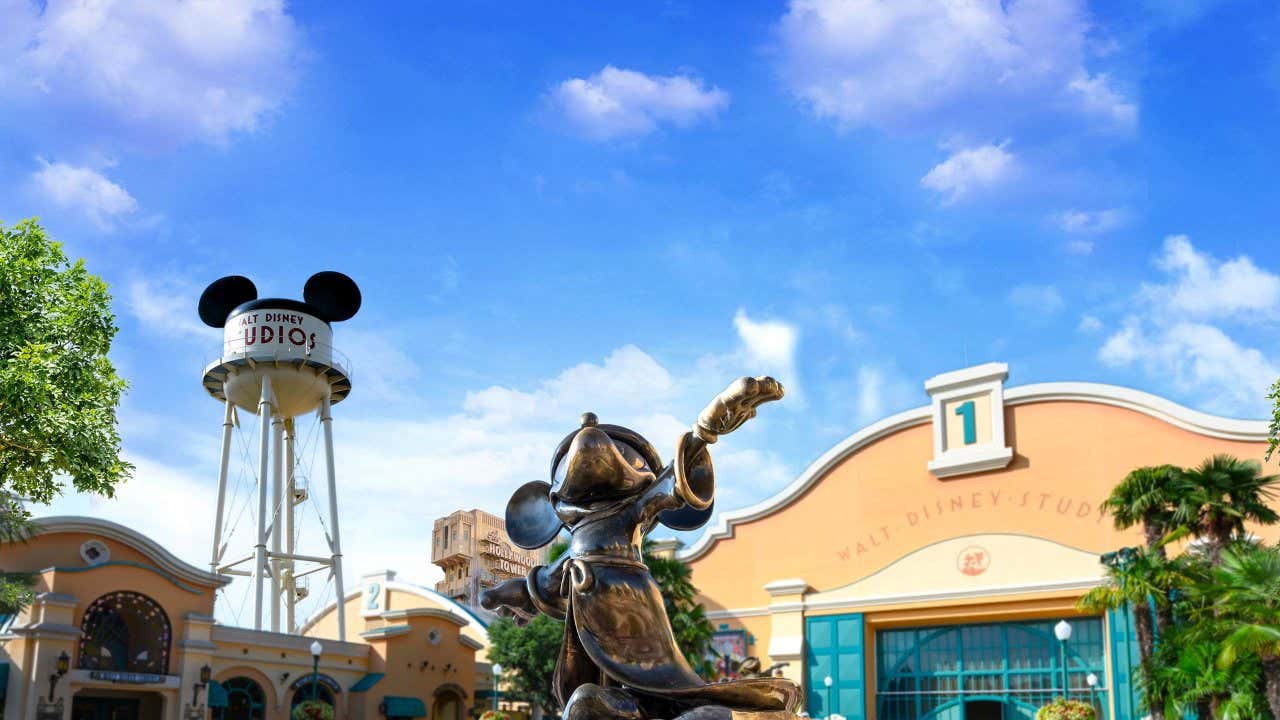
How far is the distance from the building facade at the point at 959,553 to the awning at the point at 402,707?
8734mm

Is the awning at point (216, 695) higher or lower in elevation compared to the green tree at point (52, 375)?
lower

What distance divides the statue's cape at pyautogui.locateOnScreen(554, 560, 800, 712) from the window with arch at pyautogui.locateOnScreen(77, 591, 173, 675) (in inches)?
888

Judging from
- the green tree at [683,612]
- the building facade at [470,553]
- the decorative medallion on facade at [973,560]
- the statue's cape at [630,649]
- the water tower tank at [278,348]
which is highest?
the water tower tank at [278,348]

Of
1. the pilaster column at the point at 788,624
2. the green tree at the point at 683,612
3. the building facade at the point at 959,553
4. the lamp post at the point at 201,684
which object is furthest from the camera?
the pilaster column at the point at 788,624

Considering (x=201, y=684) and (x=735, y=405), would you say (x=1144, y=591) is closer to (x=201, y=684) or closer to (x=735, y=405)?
(x=735, y=405)

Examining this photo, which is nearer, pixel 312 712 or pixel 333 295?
pixel 312 712

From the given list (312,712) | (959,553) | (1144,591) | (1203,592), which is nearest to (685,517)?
(1203,592)

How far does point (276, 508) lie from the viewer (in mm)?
32188

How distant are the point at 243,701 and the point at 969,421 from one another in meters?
19.8

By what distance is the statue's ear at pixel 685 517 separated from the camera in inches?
240

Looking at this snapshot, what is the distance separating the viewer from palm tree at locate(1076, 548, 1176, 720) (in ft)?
66.5

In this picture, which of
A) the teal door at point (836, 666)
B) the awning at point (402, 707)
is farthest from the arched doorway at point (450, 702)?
the teal door at point (836, 666)

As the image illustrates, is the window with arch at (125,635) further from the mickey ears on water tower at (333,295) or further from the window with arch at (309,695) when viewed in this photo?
the mickey ears on water tower at (333,295)

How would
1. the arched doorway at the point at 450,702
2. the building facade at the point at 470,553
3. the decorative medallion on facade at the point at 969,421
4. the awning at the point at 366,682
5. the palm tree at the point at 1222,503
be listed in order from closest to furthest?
the palm tree at the point at 1222,503 → the decorative medallion on facade at the point at 969,421 → the awning at the point at 366,682 → the arched doorway at the point at 450,702 → the building facade at the point at 470,553
